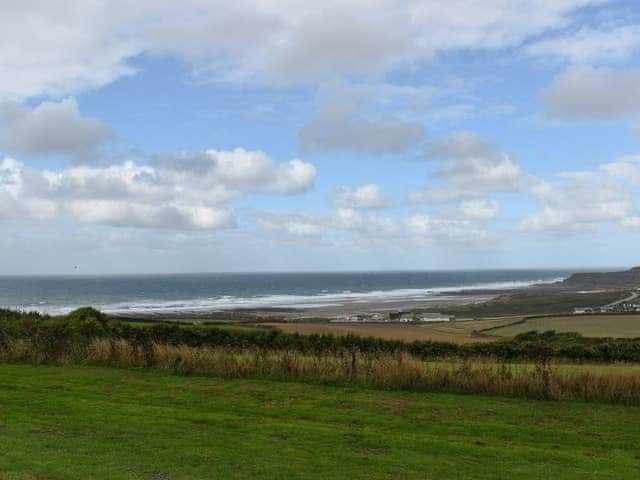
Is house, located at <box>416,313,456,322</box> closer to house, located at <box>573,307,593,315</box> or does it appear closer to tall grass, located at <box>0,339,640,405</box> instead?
house, located at <box>573,307,593,315</box>

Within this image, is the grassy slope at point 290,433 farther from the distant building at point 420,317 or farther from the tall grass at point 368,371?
the distant building at point 420,317

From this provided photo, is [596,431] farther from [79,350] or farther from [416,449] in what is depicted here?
[79,350]

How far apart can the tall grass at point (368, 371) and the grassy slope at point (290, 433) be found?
0.55 meters

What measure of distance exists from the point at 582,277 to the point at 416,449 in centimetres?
17358

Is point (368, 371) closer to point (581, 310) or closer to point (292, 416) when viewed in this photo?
point (292, 416)

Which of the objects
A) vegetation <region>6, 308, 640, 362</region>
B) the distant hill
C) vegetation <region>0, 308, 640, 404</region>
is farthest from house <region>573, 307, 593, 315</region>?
the distant hill

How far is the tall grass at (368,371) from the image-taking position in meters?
12.6

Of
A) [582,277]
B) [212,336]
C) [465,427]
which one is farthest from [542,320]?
[582,277]

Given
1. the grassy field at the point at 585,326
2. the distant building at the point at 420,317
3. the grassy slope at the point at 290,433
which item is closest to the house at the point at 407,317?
the distant building at the point at 420,317

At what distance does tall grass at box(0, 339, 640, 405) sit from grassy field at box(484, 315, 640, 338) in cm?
2787

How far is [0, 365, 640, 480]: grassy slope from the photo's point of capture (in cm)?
734

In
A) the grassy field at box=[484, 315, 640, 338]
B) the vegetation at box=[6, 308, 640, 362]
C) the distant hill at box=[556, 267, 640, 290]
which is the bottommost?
the distant hill at box=[556, 267, 640, 290]

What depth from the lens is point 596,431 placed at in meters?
9.99

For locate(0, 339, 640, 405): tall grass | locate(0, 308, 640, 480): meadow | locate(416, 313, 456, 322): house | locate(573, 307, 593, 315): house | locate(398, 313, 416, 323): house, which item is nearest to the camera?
locate(0, 308, 640, 480): meadow
